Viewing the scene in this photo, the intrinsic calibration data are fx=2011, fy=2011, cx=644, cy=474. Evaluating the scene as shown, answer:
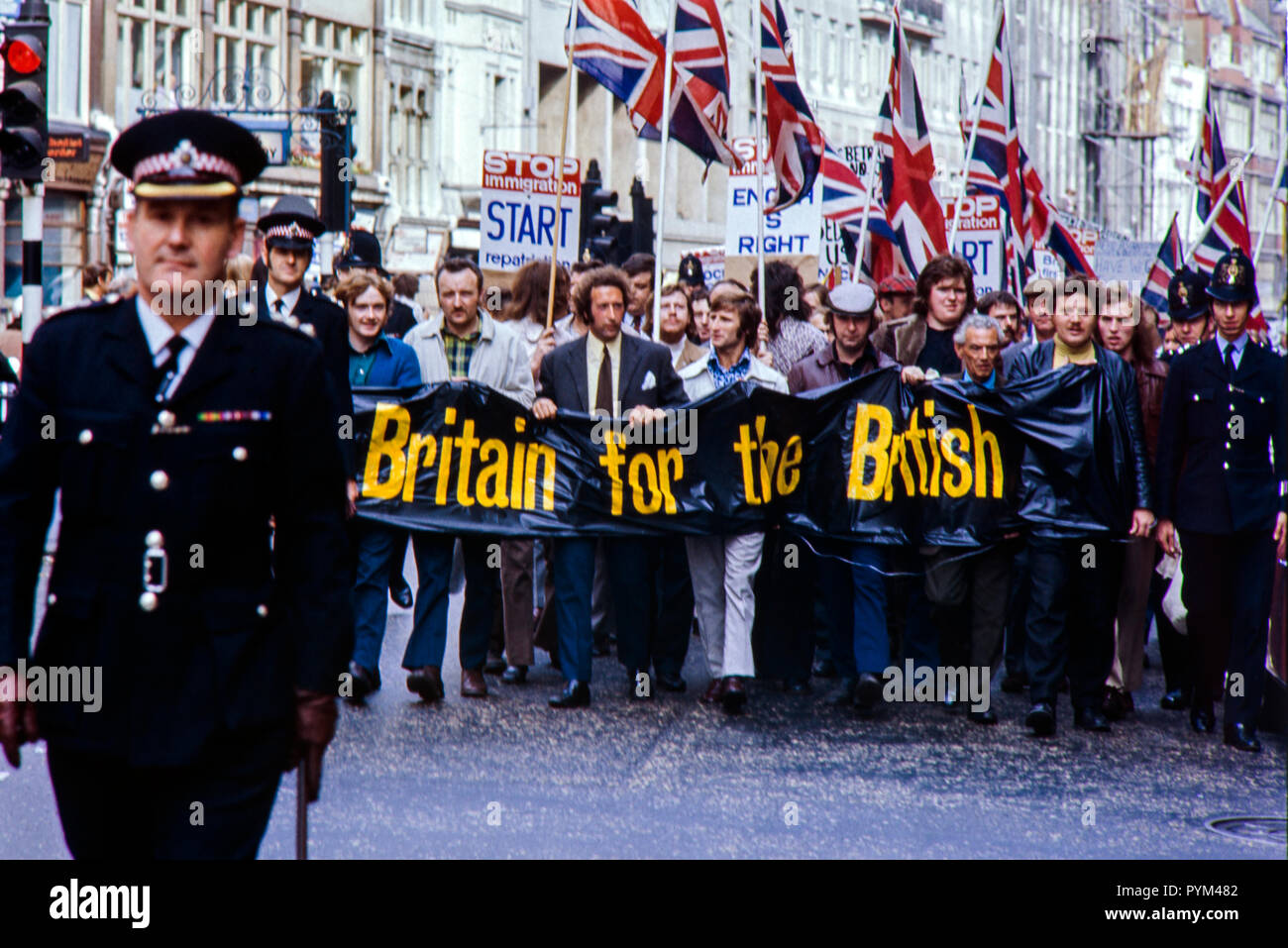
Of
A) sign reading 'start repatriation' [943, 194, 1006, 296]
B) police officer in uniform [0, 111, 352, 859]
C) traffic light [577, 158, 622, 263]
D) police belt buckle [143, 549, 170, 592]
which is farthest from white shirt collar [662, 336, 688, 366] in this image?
traffic light [577, 158, 622, 263]

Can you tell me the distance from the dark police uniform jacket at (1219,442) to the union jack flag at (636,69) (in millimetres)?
6146

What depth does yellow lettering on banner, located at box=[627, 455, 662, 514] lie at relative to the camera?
33.7ft

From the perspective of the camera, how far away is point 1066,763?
8.67m

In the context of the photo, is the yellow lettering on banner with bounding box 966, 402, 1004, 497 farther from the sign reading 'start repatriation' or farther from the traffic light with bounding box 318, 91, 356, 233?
the traffic light with bounding box 318, 91, 356, 233

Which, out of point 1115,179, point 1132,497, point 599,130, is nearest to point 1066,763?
point 1132,497

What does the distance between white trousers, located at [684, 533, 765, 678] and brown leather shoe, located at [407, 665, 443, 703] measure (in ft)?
4.52

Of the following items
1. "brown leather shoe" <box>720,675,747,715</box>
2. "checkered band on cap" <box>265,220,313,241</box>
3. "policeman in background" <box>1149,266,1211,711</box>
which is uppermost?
"checkered band on cap" <box>265,220,313,241</box>

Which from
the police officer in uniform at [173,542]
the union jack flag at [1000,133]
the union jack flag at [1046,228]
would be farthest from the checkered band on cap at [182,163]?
the union jack flag at [1046,228]

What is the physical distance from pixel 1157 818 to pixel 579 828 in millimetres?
2214

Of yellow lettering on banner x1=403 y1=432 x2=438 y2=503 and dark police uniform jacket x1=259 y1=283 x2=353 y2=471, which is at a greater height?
dark police uniform jacket x1=259 y1=283 x2=353 y2=471

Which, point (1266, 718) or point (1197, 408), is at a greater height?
point (1197, 408)

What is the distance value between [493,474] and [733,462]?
1.23 metres

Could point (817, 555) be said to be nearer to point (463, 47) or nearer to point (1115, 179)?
point (463, 47)

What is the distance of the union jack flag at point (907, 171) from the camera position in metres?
18.0
